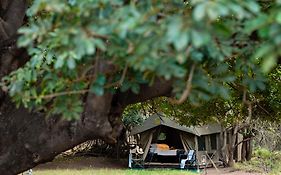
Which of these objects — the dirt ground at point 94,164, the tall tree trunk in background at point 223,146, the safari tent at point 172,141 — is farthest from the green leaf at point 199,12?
the tall tree trunk in background at point 223,146

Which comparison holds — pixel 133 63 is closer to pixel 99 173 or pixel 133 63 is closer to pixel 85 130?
pixel 85 130

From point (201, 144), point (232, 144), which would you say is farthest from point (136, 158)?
point (232, 144)

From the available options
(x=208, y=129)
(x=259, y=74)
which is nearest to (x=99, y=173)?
(x=208, y=129)

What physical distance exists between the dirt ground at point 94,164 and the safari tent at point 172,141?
812mm

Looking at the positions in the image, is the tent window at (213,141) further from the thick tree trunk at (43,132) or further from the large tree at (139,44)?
the large tree at (139,44)

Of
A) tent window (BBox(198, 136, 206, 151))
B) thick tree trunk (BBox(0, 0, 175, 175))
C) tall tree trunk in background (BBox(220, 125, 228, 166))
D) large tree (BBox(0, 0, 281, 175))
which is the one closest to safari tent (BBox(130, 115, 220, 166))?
tent window (BBox(198, 136, 206, 151))

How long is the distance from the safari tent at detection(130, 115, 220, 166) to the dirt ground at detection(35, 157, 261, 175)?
0.81 m

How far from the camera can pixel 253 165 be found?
16.8m

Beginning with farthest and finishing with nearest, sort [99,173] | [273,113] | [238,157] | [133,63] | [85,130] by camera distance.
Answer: [238,157], [99,173], [273,113], [85,130], [133,63]

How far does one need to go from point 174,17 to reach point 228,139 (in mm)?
16785

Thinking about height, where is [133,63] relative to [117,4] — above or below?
below

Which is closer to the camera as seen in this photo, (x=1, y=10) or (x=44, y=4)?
(x=44, y=4)

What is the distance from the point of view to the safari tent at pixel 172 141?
16.6 metres

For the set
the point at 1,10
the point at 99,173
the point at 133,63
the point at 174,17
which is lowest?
the point at 99,173
